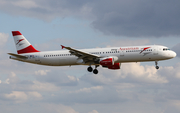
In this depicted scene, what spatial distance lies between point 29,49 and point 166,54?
32200mm

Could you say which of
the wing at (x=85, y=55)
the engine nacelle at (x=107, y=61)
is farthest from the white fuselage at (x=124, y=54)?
the engine nacelle at (x=107, y=61)

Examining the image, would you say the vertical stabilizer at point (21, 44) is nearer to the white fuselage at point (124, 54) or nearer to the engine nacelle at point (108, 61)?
the white fuselage at point (124, 54)

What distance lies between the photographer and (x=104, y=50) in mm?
61062

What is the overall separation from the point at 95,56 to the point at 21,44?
65.2ft

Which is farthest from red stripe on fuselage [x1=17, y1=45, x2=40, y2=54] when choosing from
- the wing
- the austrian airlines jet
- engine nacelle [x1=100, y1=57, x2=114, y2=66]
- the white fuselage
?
engine nacelle [x1=100, y1=57, x2=114, y2=66]

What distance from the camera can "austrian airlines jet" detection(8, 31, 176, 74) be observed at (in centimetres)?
5916

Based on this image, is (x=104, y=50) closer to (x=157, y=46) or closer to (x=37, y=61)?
(x=157, y=46)

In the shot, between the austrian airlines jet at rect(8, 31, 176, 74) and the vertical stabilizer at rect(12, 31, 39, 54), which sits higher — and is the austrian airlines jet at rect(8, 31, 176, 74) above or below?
below

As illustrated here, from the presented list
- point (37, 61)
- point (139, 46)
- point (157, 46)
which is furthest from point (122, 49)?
point (37, 61)

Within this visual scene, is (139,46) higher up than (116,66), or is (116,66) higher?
(139,46)

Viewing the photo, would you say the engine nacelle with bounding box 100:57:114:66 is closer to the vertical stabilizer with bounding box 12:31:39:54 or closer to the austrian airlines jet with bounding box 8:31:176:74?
the austrian airlines jet with bounding box 8:31:176:74

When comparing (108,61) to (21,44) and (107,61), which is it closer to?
(107,61)

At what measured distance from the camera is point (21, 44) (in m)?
67.6

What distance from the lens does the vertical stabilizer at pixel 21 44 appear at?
66.8 metres
